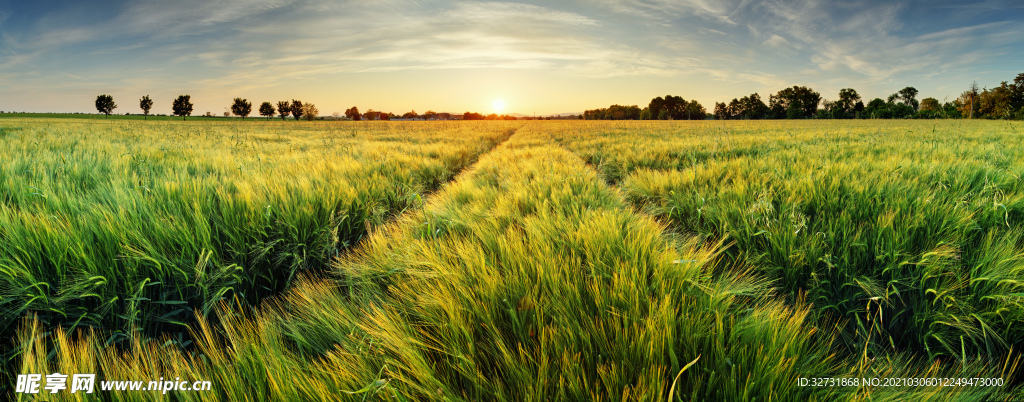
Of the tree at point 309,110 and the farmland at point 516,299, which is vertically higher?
the tree at point 309,110

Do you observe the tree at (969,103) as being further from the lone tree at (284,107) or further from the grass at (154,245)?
the lone tree at (284,107)

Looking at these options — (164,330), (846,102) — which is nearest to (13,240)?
(164,330)

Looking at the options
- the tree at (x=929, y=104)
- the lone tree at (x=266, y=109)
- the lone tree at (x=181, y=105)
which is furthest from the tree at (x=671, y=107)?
the lone tree at (x=181, y=105)

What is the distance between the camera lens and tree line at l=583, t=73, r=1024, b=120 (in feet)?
201

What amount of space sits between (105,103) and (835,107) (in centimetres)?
18785

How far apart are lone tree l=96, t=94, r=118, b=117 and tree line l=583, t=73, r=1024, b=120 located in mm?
134260

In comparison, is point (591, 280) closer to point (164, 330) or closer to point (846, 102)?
point (164, 330)

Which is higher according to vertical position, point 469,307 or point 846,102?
point 846,102

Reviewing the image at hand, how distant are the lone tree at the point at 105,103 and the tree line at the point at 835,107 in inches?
5286

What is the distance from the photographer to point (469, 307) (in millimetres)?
1182

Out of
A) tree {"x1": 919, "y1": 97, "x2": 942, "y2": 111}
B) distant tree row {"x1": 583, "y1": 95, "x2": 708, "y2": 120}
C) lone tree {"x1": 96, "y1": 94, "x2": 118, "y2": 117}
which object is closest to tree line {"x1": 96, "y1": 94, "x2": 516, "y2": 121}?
lone tree {"x1": 96, "y1": 94, "x2": 118, "y2": 117}

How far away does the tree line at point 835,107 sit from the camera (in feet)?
201

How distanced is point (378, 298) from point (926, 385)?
179cm

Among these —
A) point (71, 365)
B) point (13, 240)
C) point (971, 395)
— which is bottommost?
point (971, 395)
